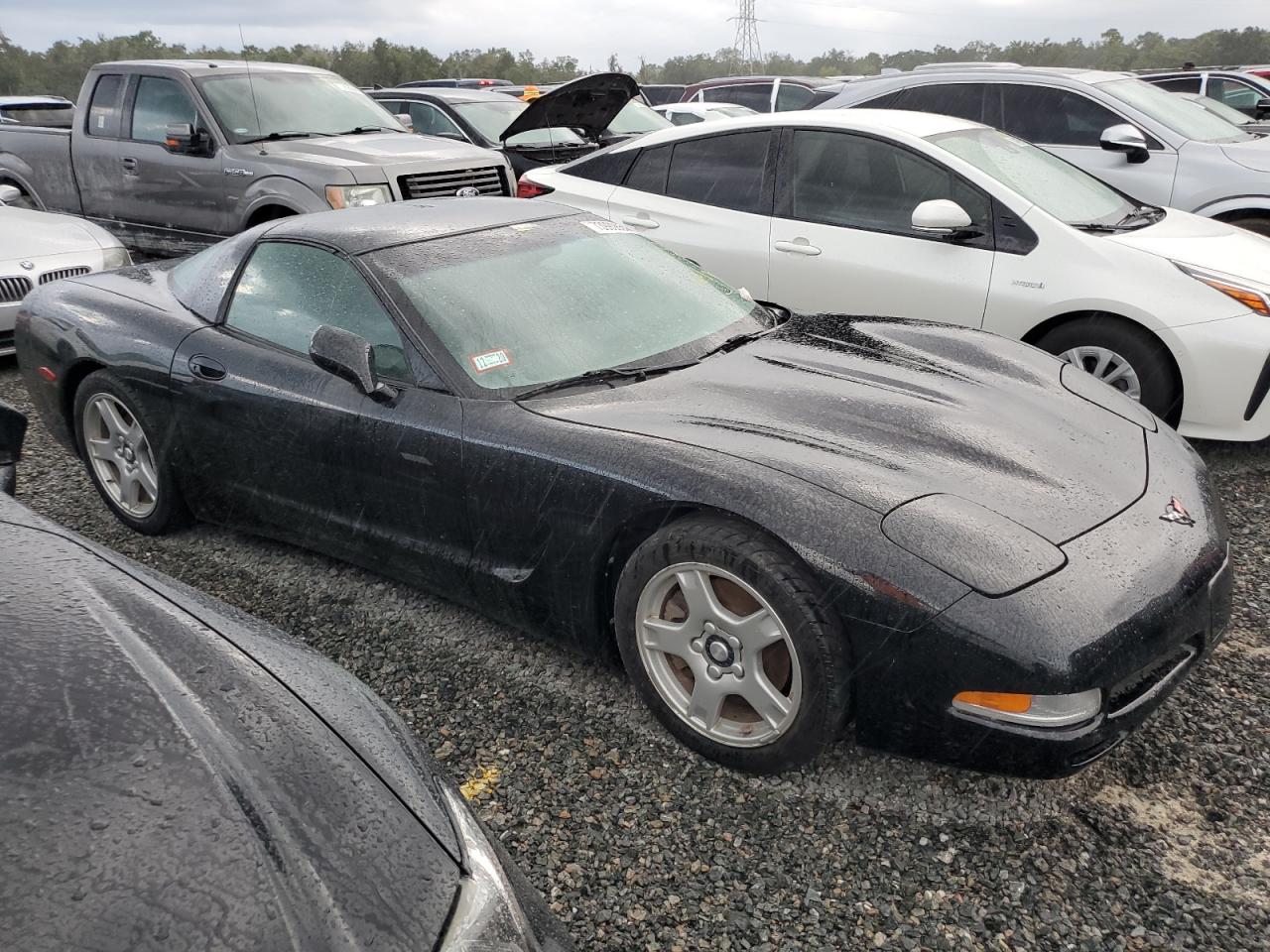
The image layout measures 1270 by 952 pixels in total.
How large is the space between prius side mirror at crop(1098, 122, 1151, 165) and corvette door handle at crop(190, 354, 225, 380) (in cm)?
561

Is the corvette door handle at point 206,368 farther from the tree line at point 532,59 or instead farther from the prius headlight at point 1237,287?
the tree line at point 532,59

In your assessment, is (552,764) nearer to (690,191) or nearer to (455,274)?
(455,274)

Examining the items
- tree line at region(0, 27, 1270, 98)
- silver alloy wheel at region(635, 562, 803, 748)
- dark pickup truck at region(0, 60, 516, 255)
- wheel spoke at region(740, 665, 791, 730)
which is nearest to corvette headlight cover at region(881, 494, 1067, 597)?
silver alloy wheel at region(635, 562, 803, 748)

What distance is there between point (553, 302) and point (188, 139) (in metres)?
5.26

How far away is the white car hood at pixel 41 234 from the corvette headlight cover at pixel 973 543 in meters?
6.22

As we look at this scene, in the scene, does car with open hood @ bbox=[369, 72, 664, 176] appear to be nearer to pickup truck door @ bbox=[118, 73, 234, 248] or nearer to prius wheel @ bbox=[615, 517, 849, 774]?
pickup truck door @ bbox=[118, 73, 234, 248]

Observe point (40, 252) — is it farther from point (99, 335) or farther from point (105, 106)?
point (99, 335)

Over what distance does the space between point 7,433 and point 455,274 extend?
138 centimetres

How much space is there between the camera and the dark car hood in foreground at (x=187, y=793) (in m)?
1.16

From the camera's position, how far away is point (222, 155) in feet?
23.1

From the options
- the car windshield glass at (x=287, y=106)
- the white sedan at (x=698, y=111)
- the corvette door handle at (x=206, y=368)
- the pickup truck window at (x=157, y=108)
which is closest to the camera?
the corvette door handle at (x=206, y=368)

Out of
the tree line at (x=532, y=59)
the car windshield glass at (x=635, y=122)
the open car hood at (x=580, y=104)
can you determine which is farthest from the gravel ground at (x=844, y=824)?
the tree line at (x=532, y=59)

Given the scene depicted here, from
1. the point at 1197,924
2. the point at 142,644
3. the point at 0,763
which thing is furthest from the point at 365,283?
the point at 1197,924

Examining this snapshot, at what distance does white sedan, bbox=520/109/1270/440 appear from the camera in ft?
13.9
